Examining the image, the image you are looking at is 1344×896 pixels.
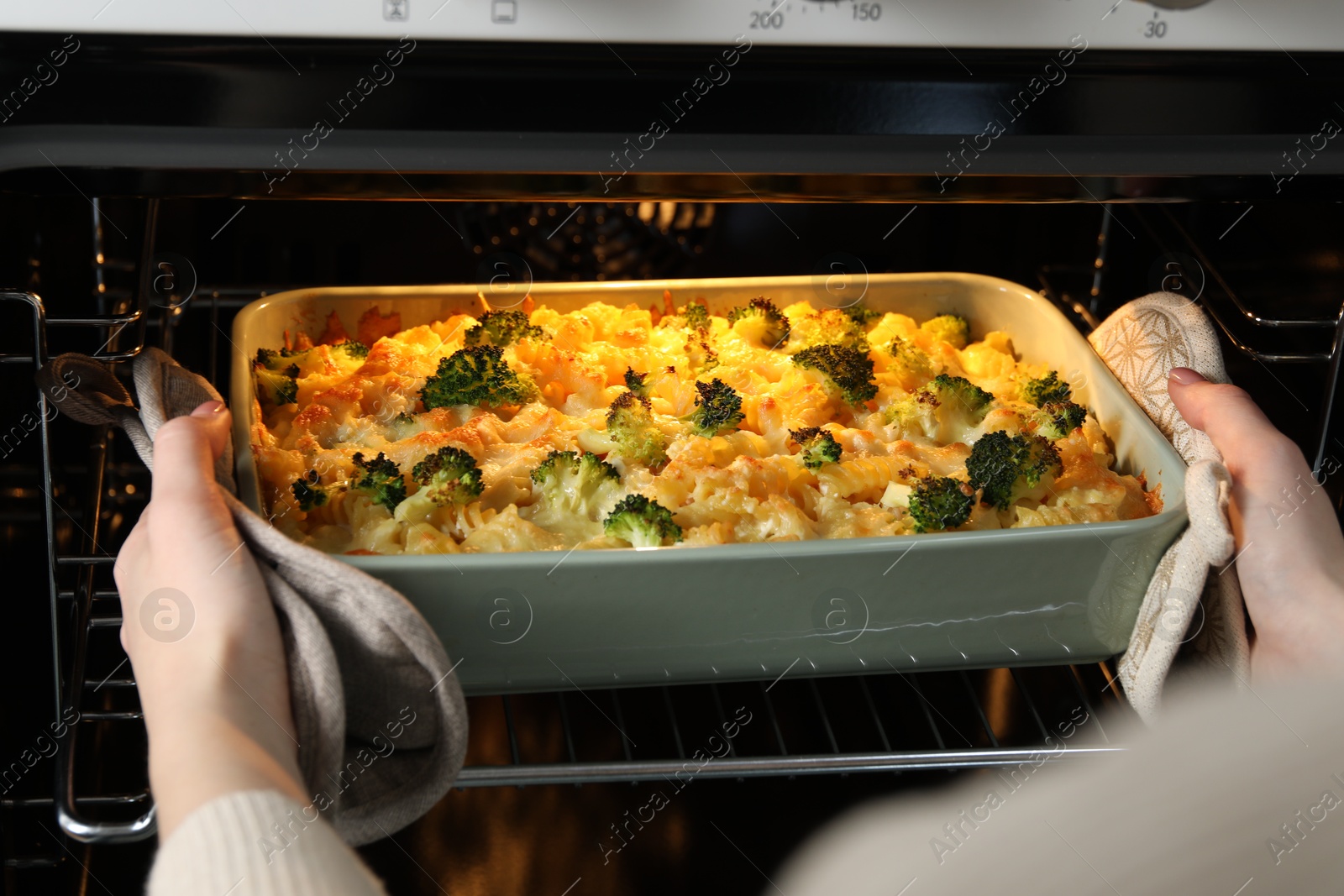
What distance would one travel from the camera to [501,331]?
3.80 ft

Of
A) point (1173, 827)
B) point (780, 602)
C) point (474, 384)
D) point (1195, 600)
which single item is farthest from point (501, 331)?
point (1173, 827)

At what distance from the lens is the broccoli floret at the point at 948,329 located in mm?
1267

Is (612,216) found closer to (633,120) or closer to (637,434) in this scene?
(637,434)

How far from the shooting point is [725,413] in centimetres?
107

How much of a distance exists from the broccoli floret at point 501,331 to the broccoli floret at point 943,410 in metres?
0.36

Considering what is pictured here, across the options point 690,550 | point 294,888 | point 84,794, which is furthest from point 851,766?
point 84,794

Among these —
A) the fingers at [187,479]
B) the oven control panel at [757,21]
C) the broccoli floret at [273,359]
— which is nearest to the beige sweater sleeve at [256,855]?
the fingers at [187,479]

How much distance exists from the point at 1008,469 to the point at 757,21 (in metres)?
0.48

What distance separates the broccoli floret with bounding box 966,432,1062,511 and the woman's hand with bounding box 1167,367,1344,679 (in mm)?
148

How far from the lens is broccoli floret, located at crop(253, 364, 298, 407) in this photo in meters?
1.08

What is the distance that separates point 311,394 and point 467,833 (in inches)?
22.3

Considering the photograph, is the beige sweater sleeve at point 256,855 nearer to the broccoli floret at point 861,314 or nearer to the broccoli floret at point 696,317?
the broccoli floret at point 696,317

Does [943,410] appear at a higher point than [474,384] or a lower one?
lower

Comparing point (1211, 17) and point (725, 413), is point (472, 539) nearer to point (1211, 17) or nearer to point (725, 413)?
point (725, 413)
